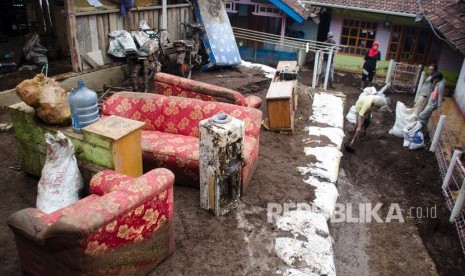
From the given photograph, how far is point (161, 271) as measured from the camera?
367 centimetres

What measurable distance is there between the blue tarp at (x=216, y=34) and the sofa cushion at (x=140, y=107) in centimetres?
550

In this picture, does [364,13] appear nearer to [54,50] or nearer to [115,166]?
[54,50]

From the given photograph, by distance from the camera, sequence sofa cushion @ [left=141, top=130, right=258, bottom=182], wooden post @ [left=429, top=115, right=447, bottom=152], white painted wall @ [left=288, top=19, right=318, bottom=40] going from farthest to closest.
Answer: white painted wall @ [left=288, top=19, right=318, bottom=40], wooden post @ [left=429, top=115, right=447, bottom=152], sofa cushion @ [left=141, top=130, right=258, bottom=182]

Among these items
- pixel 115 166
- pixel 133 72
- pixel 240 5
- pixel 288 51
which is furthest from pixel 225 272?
pixel 240 5

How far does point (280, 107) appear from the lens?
690 cm

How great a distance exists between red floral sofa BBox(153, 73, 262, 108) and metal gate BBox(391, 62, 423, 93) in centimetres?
860

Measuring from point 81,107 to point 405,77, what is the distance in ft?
40.3

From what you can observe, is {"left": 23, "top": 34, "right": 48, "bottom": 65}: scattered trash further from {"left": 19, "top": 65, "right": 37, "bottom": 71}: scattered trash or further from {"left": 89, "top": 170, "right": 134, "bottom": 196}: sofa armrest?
{"left": 89, "top": 170, "right": 134, "bottom": 196}: sofa armrest

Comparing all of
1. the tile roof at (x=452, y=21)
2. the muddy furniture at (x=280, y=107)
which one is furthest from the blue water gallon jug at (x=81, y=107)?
the tile roof at (x=452, y=21)

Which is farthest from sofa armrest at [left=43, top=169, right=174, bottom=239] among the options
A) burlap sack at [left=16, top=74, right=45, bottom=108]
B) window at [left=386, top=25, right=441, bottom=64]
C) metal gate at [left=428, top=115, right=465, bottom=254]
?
window at [left=386, top=25, right=441, bottom=64]

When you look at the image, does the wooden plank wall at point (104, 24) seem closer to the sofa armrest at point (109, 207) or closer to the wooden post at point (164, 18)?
the wooden post at point (164, 18)

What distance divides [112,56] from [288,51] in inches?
311

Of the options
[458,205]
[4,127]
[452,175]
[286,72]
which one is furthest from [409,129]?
[4,127]

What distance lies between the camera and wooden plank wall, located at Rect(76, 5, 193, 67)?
8.05 m
